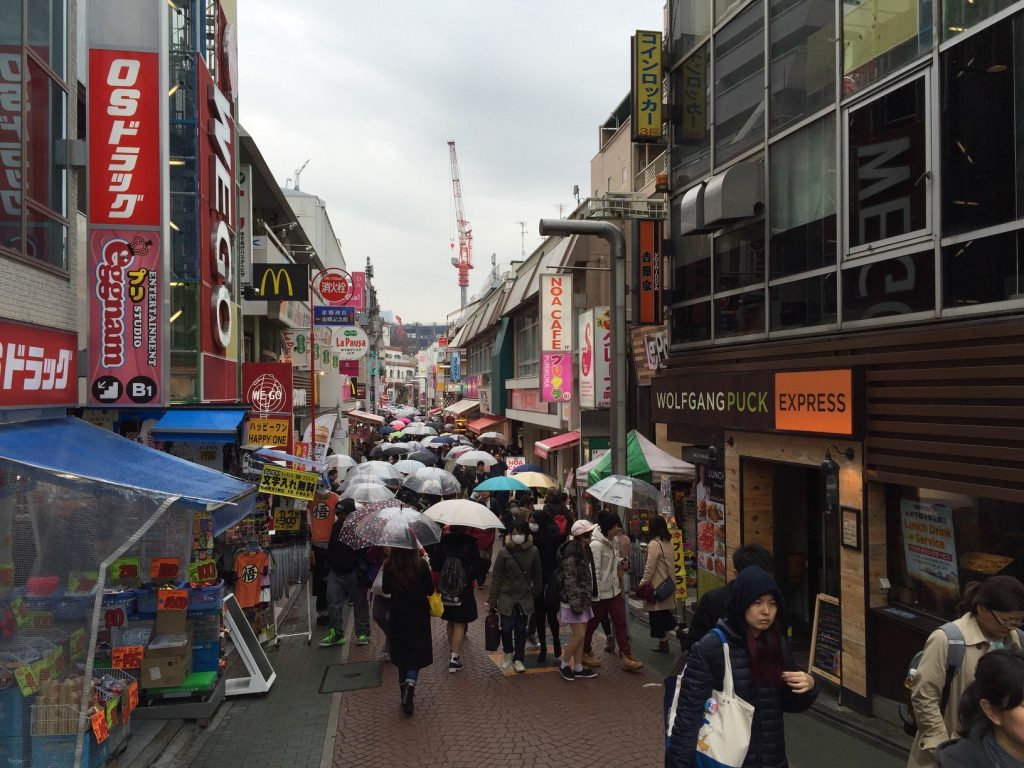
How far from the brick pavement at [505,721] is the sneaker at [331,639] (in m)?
1.28

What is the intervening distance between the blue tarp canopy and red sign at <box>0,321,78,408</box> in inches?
10.1

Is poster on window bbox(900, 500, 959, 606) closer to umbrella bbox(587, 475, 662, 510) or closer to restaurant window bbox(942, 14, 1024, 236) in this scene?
restaurant window bbox(942, 14, 1024, 236)

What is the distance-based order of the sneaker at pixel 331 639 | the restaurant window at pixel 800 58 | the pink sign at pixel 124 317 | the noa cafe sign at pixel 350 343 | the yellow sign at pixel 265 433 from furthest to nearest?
the noa cafe sign at pixel 350 343
the yellow sign at pixel 265 433
the sneaker at pixel 331 639
the restaurant window at pixel 800 58
the pink sign at pixel 124 317

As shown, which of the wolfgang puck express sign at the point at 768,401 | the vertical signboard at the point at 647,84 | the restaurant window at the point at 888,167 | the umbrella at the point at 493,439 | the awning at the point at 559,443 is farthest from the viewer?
the umbrella at the point at 493,439

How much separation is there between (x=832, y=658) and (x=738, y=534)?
2533 mm

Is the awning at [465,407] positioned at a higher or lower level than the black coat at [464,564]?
higher

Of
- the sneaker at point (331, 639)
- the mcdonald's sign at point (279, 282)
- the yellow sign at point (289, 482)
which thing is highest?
the mcdonald's sign at point (279, 282)

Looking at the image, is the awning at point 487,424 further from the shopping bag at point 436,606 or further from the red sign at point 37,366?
the red sign at point 37,366

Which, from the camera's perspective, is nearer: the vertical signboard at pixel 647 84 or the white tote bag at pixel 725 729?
the white tote bag at pixel 725 729

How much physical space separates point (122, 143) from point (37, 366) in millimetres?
2769

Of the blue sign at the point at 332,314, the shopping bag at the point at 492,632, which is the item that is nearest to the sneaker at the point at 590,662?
the shopping bag at the point at 492,632

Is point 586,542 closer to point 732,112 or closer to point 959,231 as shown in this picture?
point 959,231

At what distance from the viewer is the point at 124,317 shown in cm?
848

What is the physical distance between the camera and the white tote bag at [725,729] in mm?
3723
